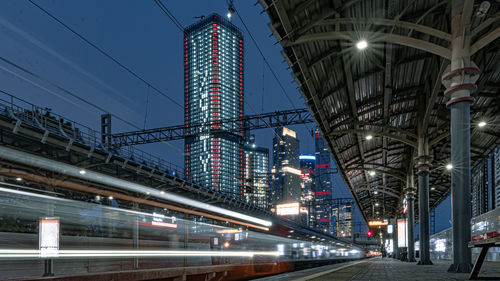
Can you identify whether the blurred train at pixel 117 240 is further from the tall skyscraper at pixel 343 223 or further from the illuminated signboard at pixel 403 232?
the tall skyscraper at pixel 343 223

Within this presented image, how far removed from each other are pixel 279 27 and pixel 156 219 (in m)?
6.17

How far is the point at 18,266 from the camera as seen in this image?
22.2 ft

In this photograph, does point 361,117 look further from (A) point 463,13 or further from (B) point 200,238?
(B) point 200,238

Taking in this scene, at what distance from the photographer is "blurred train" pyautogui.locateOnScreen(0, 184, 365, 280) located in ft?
22.6

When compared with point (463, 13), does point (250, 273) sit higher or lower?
lower

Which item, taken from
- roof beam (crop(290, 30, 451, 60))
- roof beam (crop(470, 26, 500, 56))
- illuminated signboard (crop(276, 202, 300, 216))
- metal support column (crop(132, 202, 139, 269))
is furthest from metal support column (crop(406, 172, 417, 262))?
illuminated signboard (crop(276, 202, 300, 216))

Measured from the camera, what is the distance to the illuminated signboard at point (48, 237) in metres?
7.20

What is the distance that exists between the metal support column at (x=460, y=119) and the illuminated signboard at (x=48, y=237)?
997cm

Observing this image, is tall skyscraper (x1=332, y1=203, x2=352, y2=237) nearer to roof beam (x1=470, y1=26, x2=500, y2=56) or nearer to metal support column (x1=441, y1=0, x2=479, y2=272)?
metal support column (x1=441, y1=0, x2=479, y2=272)

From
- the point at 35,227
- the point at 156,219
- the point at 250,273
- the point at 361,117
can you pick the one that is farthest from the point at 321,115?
the point at 35,227

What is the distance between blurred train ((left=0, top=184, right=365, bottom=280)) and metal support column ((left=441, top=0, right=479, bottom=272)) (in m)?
6.56

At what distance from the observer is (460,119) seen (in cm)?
1154

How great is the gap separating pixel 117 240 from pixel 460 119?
9772mm

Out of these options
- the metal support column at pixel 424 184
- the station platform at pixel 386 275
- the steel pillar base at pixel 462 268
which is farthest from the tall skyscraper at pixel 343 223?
the steel pillar base at pixel 462 268
